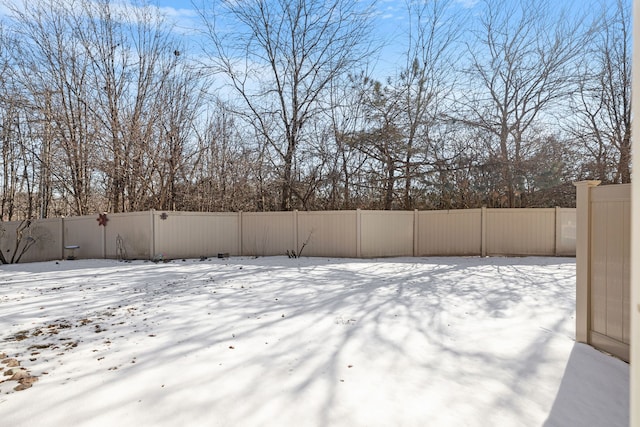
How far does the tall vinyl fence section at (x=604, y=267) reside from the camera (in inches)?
98.7

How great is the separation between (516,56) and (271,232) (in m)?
9.65

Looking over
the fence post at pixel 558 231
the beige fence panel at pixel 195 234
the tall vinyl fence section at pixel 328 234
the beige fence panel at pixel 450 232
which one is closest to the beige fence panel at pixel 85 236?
the tall vinyl fence section at pixel 328 234

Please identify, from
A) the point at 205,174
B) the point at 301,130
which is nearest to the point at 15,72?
the point at 205,174

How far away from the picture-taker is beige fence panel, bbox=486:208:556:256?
9.40 meters

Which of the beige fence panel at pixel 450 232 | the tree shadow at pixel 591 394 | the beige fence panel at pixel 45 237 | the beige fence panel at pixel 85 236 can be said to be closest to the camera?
the tree shadow at pixel 591 394

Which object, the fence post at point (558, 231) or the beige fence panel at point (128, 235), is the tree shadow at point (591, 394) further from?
the beige fence panel at point (128, 235)

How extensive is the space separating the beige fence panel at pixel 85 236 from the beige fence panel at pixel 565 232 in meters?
12.1

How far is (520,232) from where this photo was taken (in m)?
9.52

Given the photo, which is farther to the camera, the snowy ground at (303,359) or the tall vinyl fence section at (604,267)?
the tall vinyl fence section at (604,267)

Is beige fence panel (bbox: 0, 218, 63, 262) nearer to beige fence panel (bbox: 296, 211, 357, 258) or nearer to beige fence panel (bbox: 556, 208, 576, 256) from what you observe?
beige fence panel (bbox: 296, 211, 357, 258)

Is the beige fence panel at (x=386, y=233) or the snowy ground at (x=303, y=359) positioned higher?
the beige fence panel at (x=386, y=233)

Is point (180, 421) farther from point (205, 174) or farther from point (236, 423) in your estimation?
point (205, 174)

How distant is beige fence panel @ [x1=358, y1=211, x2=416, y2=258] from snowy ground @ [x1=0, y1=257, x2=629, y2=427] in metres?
4.36

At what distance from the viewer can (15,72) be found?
10477mm
